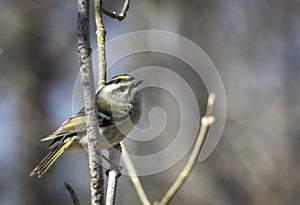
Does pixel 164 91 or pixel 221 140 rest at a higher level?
pixel 164 91

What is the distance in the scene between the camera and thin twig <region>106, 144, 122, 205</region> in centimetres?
211

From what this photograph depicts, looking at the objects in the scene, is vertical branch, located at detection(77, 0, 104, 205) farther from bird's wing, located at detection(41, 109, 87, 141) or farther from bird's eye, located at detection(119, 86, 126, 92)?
bird's eye, located at detection(119, 86, 126, 92)

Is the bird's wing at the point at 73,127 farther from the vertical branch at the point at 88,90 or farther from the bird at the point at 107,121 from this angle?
the vertical branch at the point at 88,90

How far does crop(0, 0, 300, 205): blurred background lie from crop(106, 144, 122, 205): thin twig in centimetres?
461

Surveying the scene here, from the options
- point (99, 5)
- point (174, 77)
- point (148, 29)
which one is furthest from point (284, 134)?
point (99, 5)

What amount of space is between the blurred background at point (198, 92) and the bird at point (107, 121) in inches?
153

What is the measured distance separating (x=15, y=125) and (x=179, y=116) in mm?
2639

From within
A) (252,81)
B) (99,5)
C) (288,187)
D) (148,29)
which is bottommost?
(288,187)

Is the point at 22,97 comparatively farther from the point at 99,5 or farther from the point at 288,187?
the point at 99,5

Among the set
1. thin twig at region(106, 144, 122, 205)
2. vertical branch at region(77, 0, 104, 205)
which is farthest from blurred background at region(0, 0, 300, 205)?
vertical branch at region(77, 0, 104, 205)

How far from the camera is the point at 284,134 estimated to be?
8.13 m

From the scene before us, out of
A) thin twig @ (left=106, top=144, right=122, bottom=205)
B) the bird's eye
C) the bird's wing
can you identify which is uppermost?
the bird's eye

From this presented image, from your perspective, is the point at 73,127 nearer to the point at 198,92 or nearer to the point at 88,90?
the point at 88,90

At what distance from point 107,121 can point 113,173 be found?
122 centimetres
